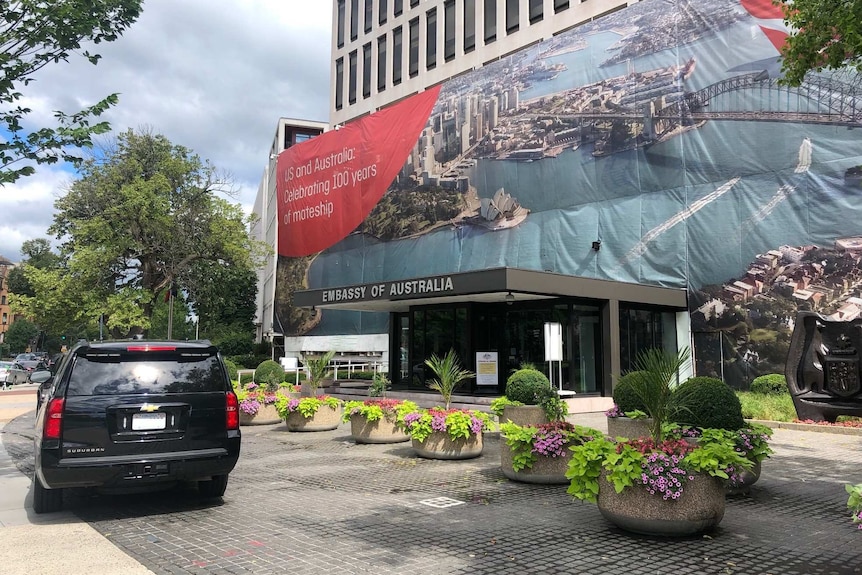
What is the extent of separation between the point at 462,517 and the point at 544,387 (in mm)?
6441

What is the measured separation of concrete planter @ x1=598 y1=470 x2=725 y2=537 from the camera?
5645 mm

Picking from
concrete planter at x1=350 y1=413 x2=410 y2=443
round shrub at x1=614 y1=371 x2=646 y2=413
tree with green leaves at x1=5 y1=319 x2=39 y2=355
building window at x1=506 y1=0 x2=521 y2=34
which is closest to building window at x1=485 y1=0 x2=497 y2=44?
building window at x1=506 y1=0 x2=521 y2=34

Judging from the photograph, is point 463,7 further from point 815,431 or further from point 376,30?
point 815,431

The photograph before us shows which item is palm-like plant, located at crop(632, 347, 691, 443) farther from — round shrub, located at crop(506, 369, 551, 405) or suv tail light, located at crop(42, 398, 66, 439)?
round shrub, located at crop(506, 369, 551, 405)

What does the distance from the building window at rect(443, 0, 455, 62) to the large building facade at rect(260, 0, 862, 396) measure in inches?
195

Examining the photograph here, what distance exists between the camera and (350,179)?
119 ft

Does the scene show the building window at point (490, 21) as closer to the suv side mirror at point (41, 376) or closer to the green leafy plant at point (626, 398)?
the green leafy plant at point (626, 398)

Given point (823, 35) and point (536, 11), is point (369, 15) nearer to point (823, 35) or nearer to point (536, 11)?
point (536, 11)

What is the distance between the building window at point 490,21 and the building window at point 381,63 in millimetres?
9492

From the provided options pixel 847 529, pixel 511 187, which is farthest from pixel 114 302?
pixel 847 529

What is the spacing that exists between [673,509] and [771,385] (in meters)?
14.4

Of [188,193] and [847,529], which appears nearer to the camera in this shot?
[847,529]

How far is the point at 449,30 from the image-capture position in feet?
127

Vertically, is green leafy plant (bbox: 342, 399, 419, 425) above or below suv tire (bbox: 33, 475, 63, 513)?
above
